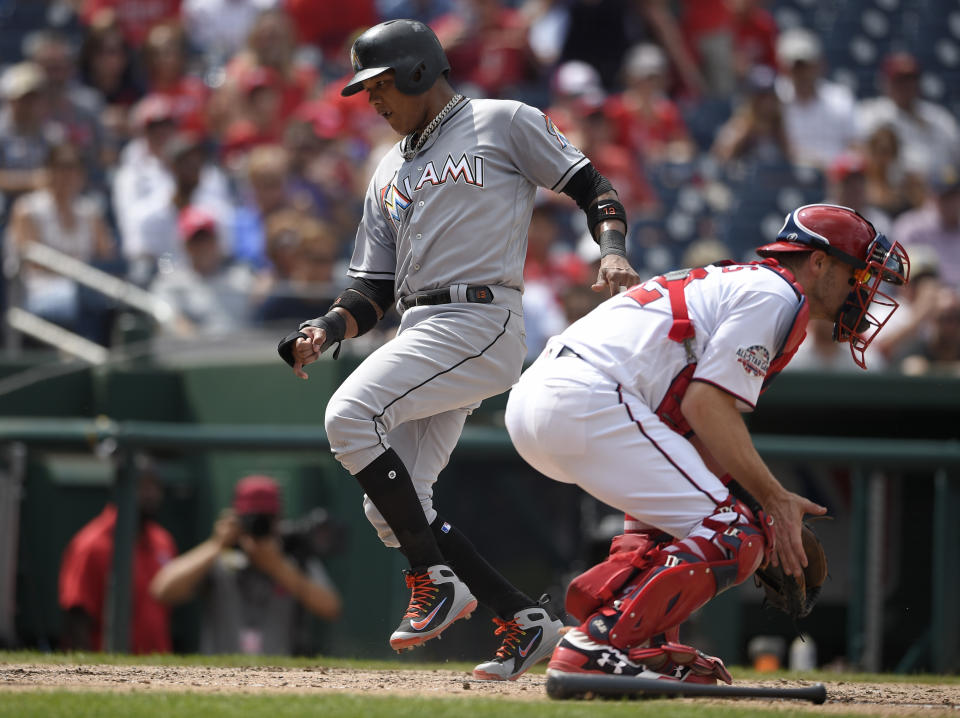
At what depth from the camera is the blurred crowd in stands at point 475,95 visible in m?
8.64

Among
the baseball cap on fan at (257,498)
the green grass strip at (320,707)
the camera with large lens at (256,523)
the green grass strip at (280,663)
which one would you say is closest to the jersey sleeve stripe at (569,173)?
the green grass strip at (320,707)

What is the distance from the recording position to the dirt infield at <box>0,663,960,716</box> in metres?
3.97

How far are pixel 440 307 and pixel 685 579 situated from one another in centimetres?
111

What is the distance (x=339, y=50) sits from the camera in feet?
38.2

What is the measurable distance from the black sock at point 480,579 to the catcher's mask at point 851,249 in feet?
4.09

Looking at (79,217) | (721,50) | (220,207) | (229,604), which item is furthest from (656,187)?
(229,604)

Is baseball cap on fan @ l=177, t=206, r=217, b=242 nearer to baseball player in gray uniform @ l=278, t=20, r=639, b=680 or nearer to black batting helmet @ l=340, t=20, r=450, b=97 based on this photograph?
baseball player in gray uniform @ l=278, t=20, r=639, b=680

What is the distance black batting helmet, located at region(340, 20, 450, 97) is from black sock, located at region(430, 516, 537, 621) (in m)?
1.33

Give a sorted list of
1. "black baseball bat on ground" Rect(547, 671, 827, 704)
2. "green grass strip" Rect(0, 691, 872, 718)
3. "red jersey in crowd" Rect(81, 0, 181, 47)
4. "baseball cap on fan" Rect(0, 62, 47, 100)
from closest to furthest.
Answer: "green grass strip" Rect(0, 691, 872, 718) → "black baseball bat on ground" Rect(547, 671, 827, 704) → "baseball cap on fan" Rect(0, 62, 47, 100) → "red jersey in crowd" Rect(81, 0, 181, 47)

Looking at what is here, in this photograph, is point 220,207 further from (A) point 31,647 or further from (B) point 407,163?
(B) point 407,163

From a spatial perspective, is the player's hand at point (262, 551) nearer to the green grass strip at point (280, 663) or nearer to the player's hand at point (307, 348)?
the green grass strip at point (280, 663)

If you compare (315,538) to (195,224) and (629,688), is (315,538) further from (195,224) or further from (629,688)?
(629,688)

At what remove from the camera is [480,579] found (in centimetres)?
442

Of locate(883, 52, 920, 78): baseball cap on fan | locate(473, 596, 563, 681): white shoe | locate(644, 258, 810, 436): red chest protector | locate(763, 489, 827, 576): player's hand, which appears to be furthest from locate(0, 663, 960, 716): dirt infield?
locate(883, 52, 920, 78): baseball cap on fan
